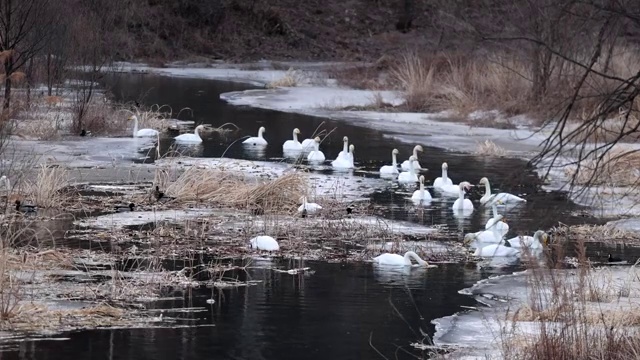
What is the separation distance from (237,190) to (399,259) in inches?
172

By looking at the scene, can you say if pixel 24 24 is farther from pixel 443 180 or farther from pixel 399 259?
pixel 399 259

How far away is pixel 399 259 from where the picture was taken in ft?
41.6

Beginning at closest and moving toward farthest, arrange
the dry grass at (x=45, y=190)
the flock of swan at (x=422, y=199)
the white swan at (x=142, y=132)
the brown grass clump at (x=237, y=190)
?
the flock of swan at (x=422, y=199), the dry grass at (x=45, y=190), the brown grass clump at (x=237, y=190), the white swan at (x=142, y=132)

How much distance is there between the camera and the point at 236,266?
12.3 metres

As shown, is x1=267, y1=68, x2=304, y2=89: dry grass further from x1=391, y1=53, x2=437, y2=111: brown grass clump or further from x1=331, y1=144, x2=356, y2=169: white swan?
x1=331, y1=144, x2=356, y2=169: white swan

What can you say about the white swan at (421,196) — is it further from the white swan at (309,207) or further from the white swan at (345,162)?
the white swan at (345,162)

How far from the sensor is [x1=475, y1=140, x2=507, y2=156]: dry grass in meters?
23.9

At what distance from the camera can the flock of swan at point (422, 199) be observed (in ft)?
41.9

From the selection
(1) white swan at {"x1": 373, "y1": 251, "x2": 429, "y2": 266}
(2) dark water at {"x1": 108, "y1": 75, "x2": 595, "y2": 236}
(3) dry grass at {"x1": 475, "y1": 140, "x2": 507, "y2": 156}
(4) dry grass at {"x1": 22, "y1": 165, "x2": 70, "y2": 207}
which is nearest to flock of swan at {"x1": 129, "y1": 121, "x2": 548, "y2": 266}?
(1) white swan at {"x1": 373, "y1": 251, "x2": 429, "y2": 266}

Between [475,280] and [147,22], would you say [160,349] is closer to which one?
[475,280]

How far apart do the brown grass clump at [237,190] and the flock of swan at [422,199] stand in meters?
0.36

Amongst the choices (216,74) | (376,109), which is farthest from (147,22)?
(376,109)

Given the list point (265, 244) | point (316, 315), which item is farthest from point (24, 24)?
point (316, 315)

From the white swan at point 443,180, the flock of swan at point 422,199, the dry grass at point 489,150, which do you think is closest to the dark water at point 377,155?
the flock of swan at point 422,199
